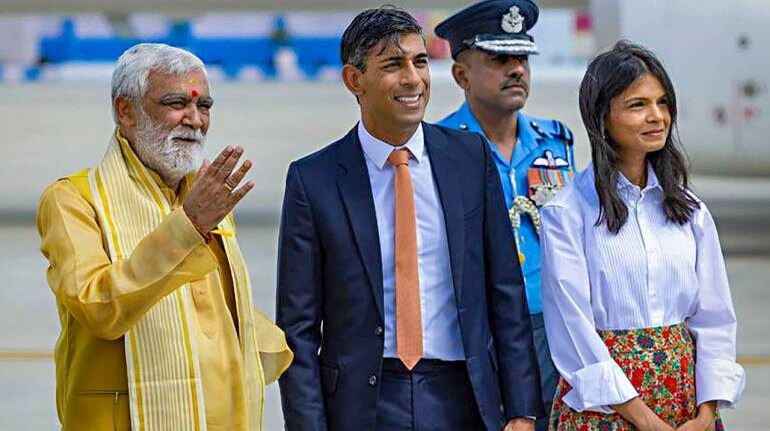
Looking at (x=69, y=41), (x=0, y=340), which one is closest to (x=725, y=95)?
(x=0, y=340)

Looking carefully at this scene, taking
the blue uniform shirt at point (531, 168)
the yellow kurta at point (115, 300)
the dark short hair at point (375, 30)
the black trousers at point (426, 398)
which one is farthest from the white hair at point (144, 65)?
the blue uniform shirt at point (531, 168)

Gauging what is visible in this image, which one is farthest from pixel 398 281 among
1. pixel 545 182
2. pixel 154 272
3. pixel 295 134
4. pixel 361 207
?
pixel 295 134

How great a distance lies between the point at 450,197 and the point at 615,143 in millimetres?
458

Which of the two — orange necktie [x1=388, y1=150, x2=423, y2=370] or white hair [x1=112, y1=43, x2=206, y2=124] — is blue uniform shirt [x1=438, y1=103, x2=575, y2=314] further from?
white hair [x1=112, y1=43, x2=206, y2=124]

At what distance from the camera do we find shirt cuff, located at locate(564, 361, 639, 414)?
3303 millimetres

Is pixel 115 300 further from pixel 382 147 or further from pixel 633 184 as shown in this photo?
pixel 633 184

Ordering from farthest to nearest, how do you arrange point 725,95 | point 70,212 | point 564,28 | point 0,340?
1. point 564,28
2. point 725,95
3. point 0,340
4. point 70,212

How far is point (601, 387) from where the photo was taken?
3.32 meters

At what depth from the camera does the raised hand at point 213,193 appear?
2838 millimetres

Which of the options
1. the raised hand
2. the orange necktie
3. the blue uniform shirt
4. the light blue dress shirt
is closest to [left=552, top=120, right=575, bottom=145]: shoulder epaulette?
the blue uniform shirt

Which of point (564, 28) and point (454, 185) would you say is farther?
point (564, 28)

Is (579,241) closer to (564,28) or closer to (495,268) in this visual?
(495,268)

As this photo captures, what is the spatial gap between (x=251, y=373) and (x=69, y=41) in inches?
1584

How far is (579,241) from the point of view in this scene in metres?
3.46
